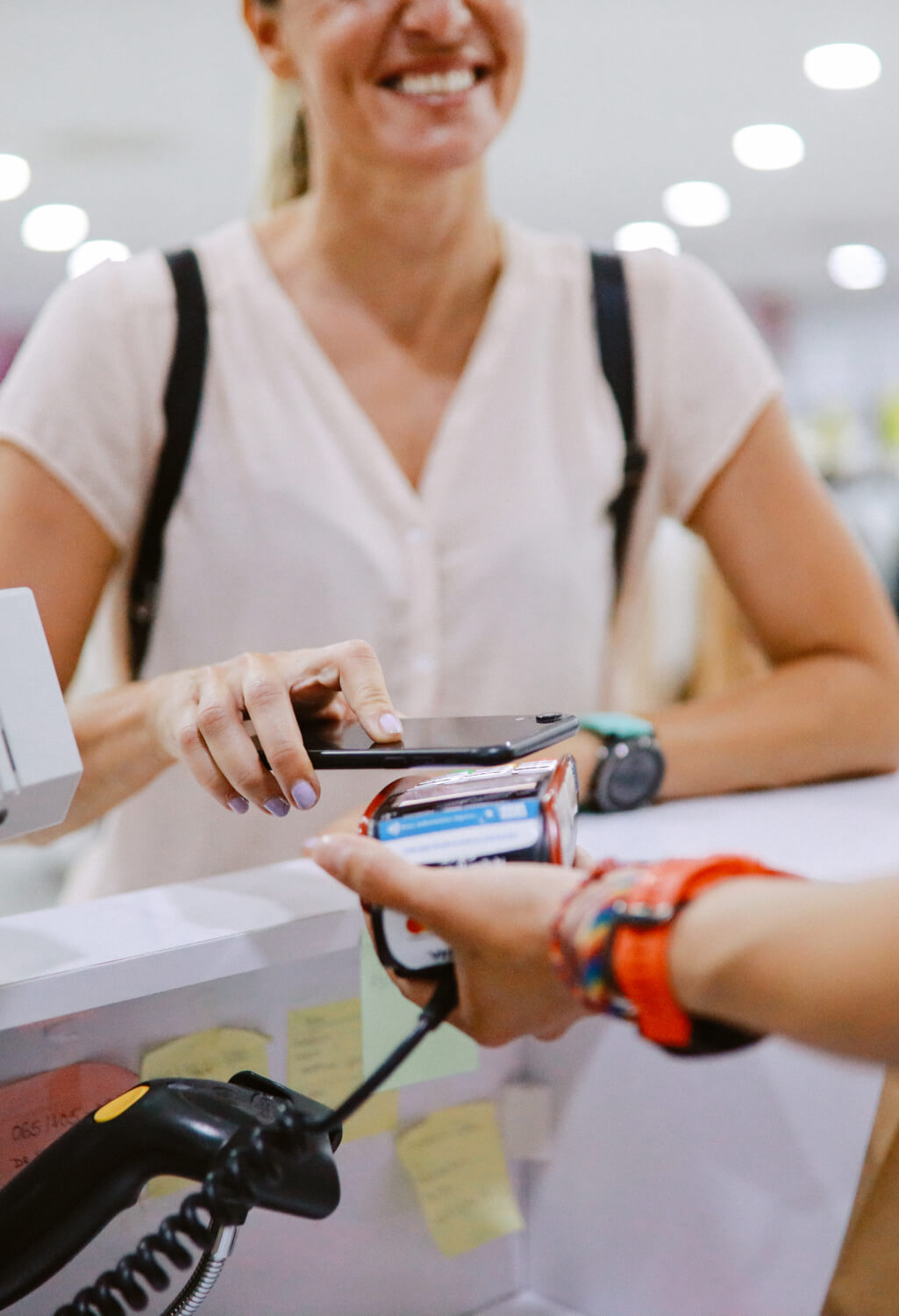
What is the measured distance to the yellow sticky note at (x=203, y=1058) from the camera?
686 mm

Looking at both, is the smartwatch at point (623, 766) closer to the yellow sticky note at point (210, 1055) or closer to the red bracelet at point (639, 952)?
the yellow sticky note at point (210, 1055)

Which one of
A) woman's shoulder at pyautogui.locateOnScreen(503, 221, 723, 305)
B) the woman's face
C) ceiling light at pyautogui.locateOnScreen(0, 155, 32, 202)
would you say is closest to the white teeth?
the woman's face

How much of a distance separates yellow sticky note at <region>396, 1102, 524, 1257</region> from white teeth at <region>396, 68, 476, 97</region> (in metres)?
→ 0.79

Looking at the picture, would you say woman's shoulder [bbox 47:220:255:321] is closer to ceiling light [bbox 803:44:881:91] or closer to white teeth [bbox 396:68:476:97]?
white teeth [bbox 396:68:476:97]

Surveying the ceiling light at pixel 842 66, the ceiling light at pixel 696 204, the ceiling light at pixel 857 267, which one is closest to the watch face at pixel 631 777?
the ceiling light at pixel 842 66

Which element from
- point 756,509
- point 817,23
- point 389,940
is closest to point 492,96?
point 756,509

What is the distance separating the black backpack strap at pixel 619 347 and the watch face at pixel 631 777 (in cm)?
31

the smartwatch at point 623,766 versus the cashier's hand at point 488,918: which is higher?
the cashier's hand at point 488,918

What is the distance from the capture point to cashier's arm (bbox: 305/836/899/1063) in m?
0.40

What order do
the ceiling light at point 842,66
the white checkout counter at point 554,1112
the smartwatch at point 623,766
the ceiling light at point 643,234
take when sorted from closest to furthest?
the white checkout counter at point 554,1112 < the smartwatch at point 623,766 < the ceiling light at point 842,66 < the ceiling light at point 643,234

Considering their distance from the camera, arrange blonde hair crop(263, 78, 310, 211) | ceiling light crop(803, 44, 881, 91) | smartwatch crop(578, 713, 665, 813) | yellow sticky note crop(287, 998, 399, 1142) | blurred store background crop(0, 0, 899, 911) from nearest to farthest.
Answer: yellow sticky note crop(287, 998, 399, 1142), smartwatch crop(578, 713, 665, 813), blonde hair crop(263, 78, 310, 211), blurred store background crop(0, 0, 899, 911), ceiling light crop(803, 44, 881, 91)

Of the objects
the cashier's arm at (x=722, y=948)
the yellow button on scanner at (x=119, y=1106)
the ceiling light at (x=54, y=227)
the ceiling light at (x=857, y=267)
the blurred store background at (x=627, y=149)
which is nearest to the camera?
the cashier's arm at (x=722, y=948)

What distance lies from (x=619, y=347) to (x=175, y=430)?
0.42 metres

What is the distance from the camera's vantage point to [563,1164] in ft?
3.04
